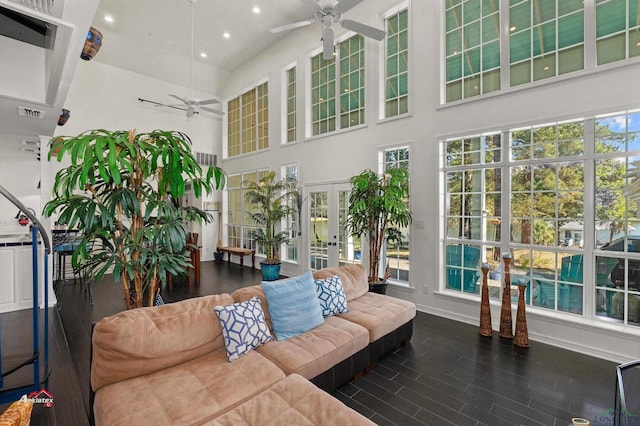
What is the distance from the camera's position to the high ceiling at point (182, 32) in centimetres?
578

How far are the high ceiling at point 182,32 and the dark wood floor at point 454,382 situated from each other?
5894 mm

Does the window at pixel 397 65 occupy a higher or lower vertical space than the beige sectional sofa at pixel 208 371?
higher

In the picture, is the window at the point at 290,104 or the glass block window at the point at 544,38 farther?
the window at the point at 290,104

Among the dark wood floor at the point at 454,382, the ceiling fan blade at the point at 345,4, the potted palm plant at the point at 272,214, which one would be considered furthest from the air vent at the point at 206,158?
the ceiling fan blade at the point at 345,4

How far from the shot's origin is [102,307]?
461 cm

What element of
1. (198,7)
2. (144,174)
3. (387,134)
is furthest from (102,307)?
(198,7)

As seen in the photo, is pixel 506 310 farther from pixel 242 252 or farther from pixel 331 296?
pixel 242 252

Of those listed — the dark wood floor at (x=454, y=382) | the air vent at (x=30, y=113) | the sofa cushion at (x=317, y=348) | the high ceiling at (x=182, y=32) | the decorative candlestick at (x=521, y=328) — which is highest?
the high ceiling at (x=182, y=32)

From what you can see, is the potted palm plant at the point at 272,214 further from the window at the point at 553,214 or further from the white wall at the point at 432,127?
the window at the point at 553,214

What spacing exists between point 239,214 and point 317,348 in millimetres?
6832

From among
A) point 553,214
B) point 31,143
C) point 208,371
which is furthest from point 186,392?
point 31,143

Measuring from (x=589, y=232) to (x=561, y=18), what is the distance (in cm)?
252

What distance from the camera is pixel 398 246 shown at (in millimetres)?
4898

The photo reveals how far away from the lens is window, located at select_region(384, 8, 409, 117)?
478cm
